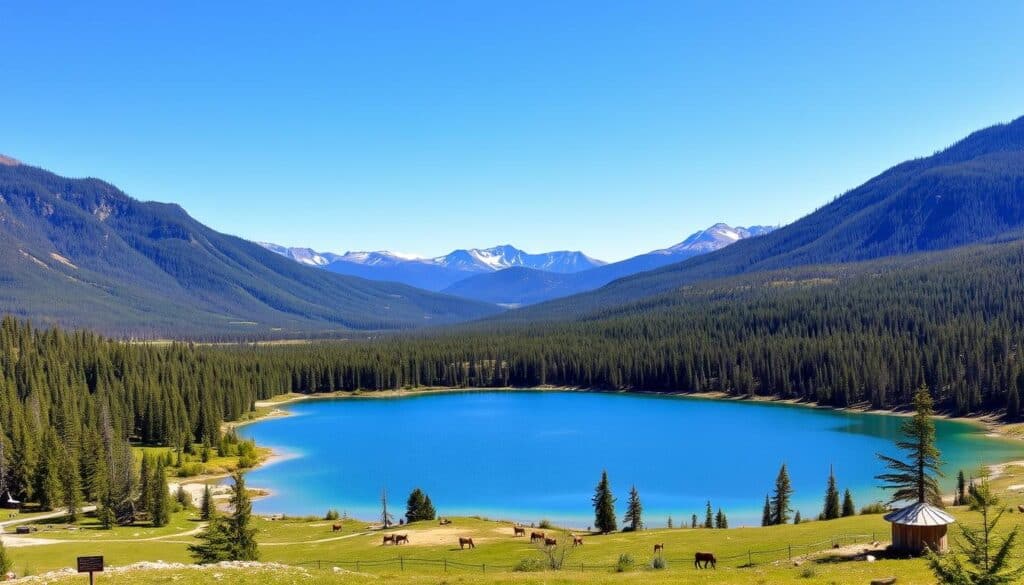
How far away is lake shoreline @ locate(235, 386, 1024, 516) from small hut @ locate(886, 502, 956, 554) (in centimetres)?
4928

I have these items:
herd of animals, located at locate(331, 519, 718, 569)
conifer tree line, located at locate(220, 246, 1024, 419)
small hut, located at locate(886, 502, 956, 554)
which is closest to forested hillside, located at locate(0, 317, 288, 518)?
herd of animals, located at locate(331, 519, 718, 569)

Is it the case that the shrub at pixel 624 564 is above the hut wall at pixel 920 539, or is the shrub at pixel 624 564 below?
below

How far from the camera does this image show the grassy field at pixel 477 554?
3105 centimetres

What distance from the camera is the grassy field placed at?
3105 centimetres

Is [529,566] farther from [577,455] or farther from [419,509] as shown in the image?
[577,455]

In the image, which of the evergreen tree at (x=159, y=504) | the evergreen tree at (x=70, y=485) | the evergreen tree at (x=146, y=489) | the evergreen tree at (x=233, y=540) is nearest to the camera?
the evergreen tree at (x=233, y=540)

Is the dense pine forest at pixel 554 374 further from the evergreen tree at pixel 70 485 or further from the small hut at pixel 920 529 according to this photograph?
the small hut at pixel 920 529

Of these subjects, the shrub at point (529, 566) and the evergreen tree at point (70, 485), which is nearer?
the shrub at point (529, 566)

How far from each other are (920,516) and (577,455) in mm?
68394

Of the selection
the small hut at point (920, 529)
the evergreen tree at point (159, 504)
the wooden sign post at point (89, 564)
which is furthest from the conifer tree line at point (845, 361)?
the wooden sign post at point (89, 564)

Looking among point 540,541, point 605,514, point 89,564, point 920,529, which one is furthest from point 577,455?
point 89,564

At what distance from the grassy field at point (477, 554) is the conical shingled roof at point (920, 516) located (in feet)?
6.62

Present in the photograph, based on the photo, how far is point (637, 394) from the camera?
180 metres

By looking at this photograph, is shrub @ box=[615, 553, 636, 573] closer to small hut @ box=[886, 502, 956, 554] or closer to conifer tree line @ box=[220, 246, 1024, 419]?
small hut @ box=[886, 502, 956, 554]
